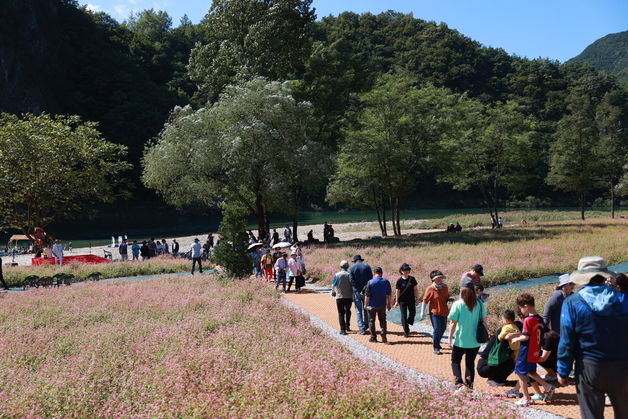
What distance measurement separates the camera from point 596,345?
4.65 m

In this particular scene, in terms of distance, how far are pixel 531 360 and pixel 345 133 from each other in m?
34.2

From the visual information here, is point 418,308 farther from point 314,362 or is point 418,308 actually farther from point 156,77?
point 156,77

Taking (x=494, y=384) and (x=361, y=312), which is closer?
(x=494, y=384)

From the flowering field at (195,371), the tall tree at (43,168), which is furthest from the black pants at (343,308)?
the tall tree at (43,168)

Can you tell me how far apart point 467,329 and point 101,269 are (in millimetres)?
22298

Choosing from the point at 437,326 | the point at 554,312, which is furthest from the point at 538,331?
the point at 437,326

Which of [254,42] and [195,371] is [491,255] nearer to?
[195,371]

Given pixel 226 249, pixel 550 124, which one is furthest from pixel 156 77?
pixel 226 249

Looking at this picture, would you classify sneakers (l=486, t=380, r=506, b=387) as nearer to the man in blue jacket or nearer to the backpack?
the backpack

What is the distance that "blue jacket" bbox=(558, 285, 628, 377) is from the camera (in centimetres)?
461

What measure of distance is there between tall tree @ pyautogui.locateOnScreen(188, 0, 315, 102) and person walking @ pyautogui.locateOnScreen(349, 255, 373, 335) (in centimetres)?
2740

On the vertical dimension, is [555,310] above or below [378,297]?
above

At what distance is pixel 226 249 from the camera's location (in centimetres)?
1930

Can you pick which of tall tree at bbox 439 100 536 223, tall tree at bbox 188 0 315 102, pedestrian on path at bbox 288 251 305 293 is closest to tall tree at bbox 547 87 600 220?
tall tree at bbox 439 100 536 223
